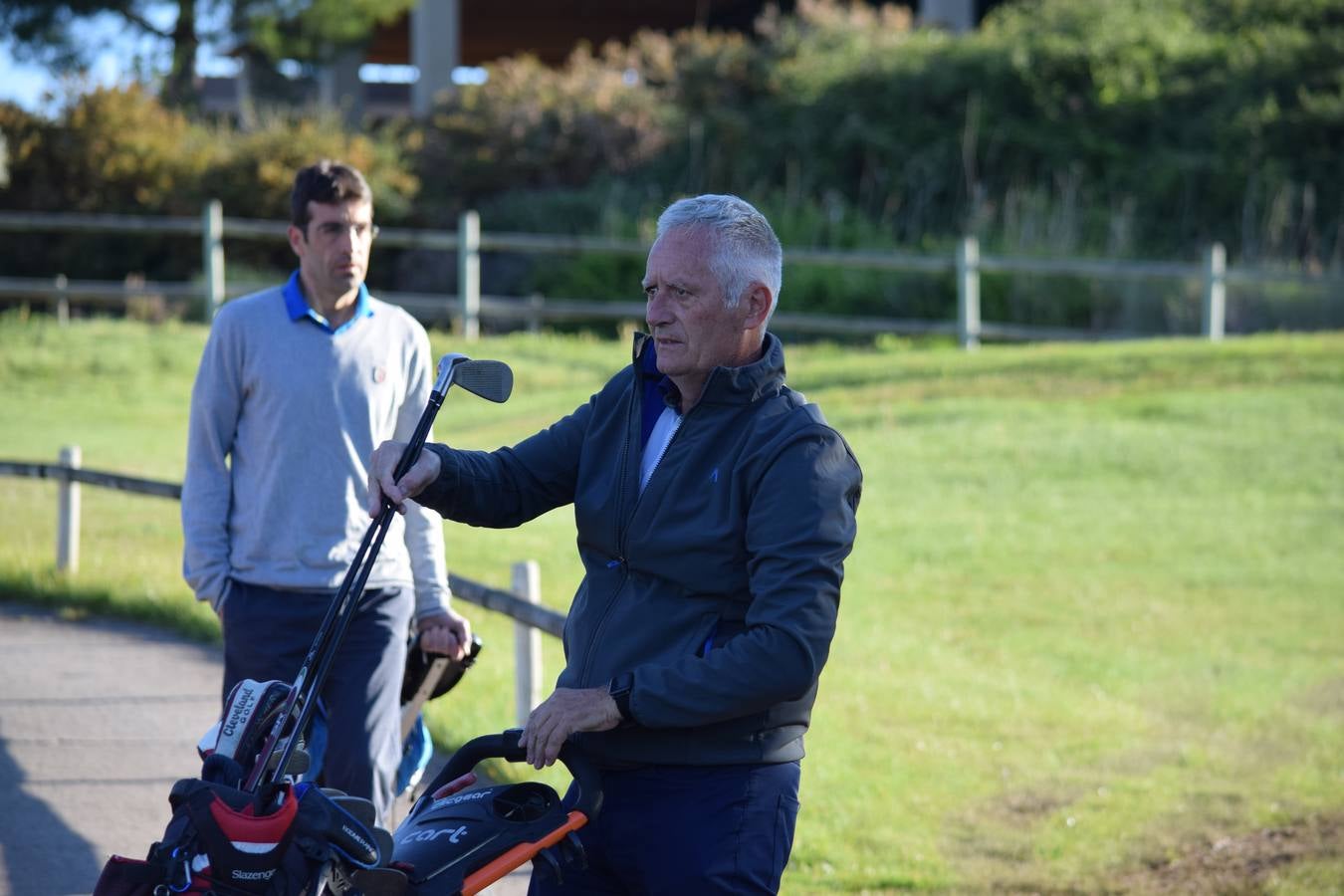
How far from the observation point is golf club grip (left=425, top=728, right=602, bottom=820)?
10.9 feet

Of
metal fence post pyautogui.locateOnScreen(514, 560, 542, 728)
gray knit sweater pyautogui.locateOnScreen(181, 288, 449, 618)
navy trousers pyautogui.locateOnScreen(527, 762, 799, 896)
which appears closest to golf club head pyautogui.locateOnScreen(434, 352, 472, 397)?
navy trousers pyautogui.locateOnScreen(527, 762, 799, 896)

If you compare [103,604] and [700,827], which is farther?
[103,604]

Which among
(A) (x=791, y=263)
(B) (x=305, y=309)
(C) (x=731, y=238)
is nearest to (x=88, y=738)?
(B) (x=305, y=309)

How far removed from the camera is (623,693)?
10.6 feet

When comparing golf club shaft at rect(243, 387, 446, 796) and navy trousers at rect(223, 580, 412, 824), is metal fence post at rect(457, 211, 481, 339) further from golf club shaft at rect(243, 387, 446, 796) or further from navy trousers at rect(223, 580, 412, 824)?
golf club shaft at rect(243, 387, 446, 796)

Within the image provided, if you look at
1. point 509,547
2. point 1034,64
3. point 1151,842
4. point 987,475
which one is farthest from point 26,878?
point 1034,64

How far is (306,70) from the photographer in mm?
32344

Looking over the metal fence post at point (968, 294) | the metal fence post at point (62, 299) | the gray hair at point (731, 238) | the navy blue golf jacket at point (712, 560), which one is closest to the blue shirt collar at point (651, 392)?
the navy blue golf jacket at point (712, 560)

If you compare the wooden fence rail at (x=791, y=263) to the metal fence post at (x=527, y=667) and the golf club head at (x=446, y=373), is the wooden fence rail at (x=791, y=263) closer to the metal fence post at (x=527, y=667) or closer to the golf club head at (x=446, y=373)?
the metal fence post at (x=527, y=667)

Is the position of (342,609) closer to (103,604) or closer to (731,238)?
(731,238)

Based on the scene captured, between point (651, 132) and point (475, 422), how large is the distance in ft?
34.9

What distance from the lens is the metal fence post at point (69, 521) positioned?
1030 centimetres

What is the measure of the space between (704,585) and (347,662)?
1966 mm

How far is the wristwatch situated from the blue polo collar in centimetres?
219
